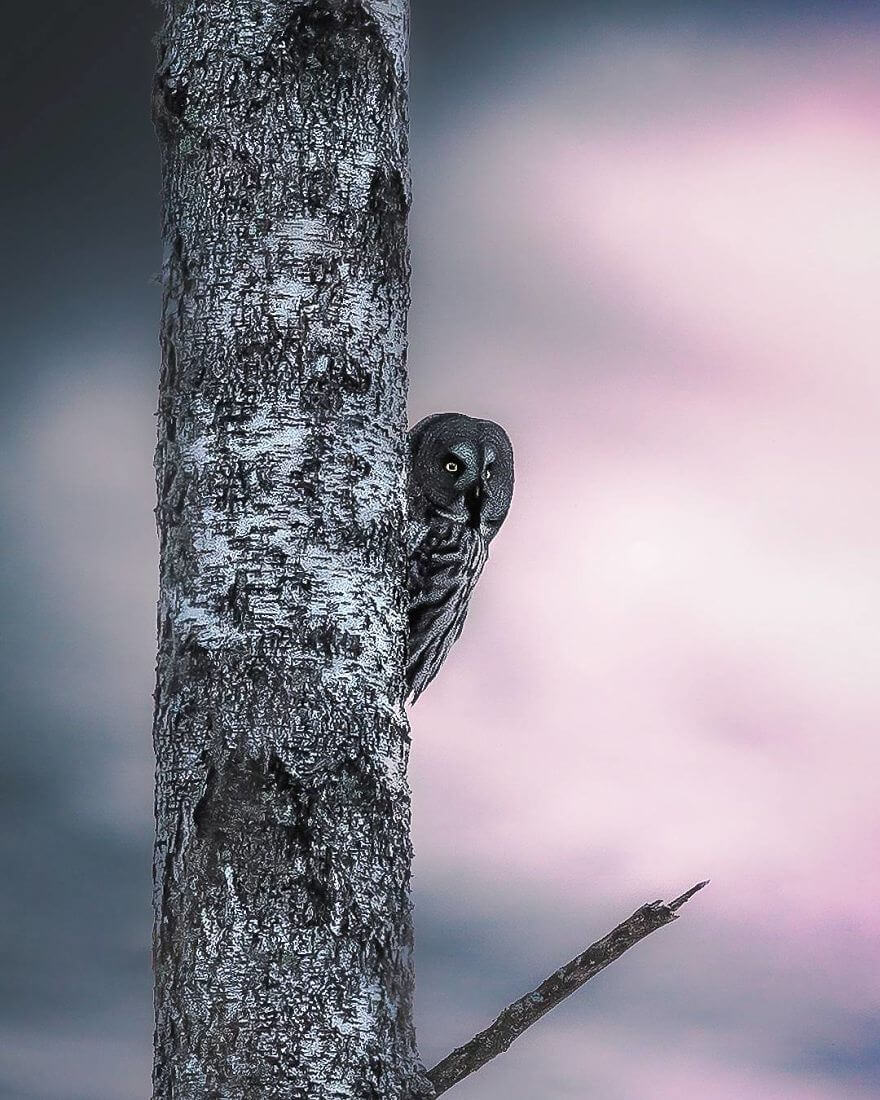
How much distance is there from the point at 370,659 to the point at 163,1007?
75cm

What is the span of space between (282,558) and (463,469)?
3.04 meters

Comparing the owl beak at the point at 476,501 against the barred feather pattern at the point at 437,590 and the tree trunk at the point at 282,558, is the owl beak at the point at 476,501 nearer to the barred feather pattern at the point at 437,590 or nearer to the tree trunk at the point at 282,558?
the barred feather pattern at the point at 437,590

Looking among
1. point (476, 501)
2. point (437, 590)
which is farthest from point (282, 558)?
point (476, 501)

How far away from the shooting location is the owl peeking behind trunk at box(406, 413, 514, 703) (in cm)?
528

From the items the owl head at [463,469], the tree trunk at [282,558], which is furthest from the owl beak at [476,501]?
the tree trunk at [282,558]

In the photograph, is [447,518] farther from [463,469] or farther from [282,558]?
[282,558]

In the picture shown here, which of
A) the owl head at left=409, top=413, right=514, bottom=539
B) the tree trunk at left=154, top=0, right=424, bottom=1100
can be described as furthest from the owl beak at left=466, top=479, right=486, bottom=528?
the tree trunk at left=154, top=0, right=424, bottom=1100

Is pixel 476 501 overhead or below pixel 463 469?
below

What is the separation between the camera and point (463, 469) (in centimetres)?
574

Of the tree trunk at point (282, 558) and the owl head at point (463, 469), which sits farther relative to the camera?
the owl head at point (463, 469)

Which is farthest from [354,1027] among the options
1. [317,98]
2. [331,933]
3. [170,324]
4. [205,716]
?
[317,98]

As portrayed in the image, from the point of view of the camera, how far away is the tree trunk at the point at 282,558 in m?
2.63

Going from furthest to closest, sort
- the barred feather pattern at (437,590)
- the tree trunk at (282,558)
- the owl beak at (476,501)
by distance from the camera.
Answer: the owl beak at (476,501) → the barred feather pattern at (437,590) → the tree trunk at (282,558)

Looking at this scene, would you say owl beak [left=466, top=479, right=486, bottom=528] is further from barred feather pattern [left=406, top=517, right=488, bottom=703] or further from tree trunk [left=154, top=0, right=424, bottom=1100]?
tree trunk [left=154, top=0, right=424, bottom=1100]
